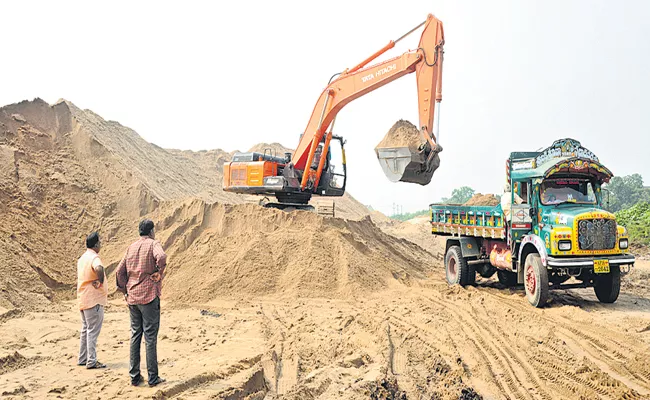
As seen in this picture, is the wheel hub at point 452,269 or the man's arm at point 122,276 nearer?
the man's arm at point 122,276

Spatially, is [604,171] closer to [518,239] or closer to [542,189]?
[542,189]

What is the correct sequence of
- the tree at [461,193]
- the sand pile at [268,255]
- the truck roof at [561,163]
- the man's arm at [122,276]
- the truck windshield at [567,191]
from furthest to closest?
the tree at [461,193]
the sand pile at [268,255]
the truck windshield at [567,191]
the truck roof at [561,163]
the man's arm at [122,276]

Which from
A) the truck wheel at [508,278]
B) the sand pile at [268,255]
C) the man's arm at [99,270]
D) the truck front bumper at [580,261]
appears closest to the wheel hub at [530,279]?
the truck front bumper at [580,261]

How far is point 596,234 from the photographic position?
9.31 m

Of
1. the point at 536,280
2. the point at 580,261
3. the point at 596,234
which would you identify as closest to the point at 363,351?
the point at 536,280

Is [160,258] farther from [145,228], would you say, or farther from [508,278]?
[508,278]

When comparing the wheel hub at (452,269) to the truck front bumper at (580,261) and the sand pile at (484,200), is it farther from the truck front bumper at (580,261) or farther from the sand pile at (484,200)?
the sand pile at (484,200)

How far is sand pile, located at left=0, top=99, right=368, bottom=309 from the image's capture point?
1235 centimetres

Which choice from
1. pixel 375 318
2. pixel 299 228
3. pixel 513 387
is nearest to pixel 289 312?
pixel 375 318

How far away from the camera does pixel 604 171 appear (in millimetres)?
10156

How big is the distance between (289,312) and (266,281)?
2.18 m

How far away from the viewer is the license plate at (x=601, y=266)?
9.15m

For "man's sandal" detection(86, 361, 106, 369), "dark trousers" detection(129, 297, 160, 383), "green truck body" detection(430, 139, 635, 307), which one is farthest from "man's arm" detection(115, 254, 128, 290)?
"green truck body" detection(430, 139, 635, 307)

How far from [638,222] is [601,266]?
15.9 metres
